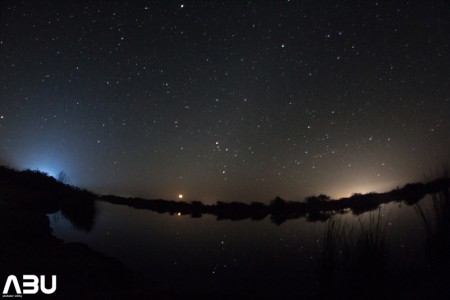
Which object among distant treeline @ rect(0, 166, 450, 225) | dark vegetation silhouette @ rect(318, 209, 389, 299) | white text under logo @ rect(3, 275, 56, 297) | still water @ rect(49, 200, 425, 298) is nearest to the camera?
white text under logo @ rect(3, 275, 56, 297)

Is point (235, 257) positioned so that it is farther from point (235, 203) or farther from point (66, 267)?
point (235, 203)

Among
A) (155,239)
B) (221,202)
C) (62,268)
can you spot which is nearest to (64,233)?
(155,239)

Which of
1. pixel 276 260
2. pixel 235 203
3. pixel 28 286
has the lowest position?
pixel 235 203

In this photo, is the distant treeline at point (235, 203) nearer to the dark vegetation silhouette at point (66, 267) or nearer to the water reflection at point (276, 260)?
the water reflection at point (276, 260)

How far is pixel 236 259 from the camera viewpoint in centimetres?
743

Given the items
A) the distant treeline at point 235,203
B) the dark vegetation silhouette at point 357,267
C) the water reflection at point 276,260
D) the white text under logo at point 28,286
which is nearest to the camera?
the white text under logo at point 28,286

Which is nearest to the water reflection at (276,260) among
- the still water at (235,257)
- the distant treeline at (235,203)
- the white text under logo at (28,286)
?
the still water at (235,257)

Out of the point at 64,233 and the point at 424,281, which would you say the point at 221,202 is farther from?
the point at 424,281

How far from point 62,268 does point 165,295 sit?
7.47ft

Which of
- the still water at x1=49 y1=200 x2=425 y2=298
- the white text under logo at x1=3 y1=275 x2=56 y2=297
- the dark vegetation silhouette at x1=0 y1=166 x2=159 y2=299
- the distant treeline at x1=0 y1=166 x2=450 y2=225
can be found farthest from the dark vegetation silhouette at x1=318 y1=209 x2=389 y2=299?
the distant treeline at x1=0 y1=166 x2=450 y2=225

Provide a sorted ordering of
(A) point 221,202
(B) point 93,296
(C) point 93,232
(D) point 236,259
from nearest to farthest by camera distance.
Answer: (B) point 93,296
(D) point 236,259
(C) point 93,232
(A) point 221,202

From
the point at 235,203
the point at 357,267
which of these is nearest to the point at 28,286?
the point at 357,267

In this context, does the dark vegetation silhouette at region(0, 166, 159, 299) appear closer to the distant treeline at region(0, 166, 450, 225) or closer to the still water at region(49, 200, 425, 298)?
the still water at region(49, 200, 425, 298)

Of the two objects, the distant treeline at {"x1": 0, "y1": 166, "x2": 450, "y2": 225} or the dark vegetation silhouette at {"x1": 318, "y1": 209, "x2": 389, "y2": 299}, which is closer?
the dark vegetation silhouette at {"x1": 318, "y1": 209, "x2": 389, "y2": 299}
